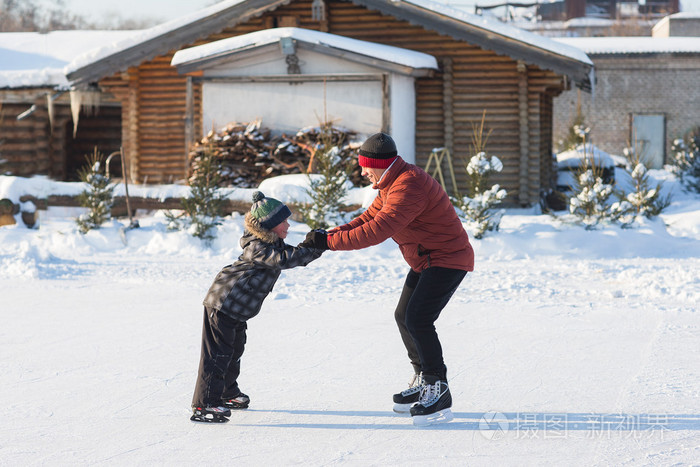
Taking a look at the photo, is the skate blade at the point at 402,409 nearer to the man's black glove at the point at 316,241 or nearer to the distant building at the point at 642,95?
the man's black glove at the point at 316,241

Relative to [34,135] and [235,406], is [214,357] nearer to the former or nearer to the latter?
[235,406]

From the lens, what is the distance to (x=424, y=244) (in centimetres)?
446

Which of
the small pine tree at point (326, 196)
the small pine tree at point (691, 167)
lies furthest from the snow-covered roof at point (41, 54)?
the small pine tree at point (691, 167)

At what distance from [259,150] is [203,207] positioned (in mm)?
3325

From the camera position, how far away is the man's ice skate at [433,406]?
4379 mm

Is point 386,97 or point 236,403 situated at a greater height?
point 386,97

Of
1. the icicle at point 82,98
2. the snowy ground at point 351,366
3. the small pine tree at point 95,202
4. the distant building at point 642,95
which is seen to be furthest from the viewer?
the distant building at point 642,95

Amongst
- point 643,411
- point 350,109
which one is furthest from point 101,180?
point 643,411

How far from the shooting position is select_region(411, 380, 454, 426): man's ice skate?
4.38 metres

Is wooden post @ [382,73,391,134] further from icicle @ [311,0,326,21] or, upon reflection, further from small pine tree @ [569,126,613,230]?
small pine tree @ [569,126,613,230]

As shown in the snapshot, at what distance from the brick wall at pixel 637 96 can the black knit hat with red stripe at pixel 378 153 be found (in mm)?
24749

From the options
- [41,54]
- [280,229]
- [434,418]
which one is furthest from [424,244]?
[41,54]

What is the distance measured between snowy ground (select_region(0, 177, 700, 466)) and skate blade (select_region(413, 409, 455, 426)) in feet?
0.15

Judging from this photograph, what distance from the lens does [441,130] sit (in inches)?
653
